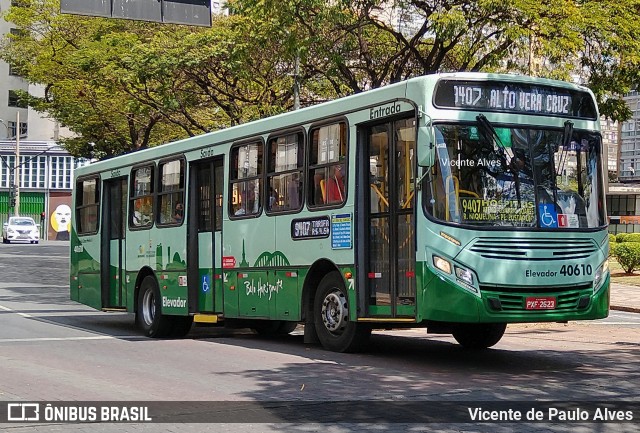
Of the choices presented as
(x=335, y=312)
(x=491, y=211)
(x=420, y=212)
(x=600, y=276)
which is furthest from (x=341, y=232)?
(x=600, y=276)

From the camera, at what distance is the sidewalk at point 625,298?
2381 centimetres

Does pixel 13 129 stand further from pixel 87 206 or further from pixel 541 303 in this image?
pixel 541 303

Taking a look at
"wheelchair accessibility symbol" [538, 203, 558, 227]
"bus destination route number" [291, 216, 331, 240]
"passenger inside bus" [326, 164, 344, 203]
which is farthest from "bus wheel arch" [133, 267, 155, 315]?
"wheelchair accessibility symbol" [538, 203, 558, 227]

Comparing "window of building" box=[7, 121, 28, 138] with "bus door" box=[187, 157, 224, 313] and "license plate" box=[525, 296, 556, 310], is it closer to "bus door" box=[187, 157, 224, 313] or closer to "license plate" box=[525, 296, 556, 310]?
"bus door" box=[187, 157, 224, 313]

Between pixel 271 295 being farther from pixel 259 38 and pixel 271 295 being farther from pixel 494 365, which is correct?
pixel 259 38

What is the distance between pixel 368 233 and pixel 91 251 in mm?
8782

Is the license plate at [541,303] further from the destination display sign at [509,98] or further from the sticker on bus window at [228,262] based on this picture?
the sticker on bus window at [228,262]

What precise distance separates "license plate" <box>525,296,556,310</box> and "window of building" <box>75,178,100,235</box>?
1060cm

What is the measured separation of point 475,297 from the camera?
36.8 ft

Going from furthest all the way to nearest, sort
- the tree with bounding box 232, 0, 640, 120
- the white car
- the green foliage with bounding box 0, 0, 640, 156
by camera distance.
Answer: the white car < the green foliage with bounding box 0, 0, 640, 156 < the tree with bounding box 232, 0, 640, 120

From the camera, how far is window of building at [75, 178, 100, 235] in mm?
19875

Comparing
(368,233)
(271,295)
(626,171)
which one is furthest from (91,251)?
(626,171)

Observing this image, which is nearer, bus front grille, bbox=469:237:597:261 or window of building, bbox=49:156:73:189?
bus front grille, bbox=469:237:597:261

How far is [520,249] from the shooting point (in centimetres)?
1139
